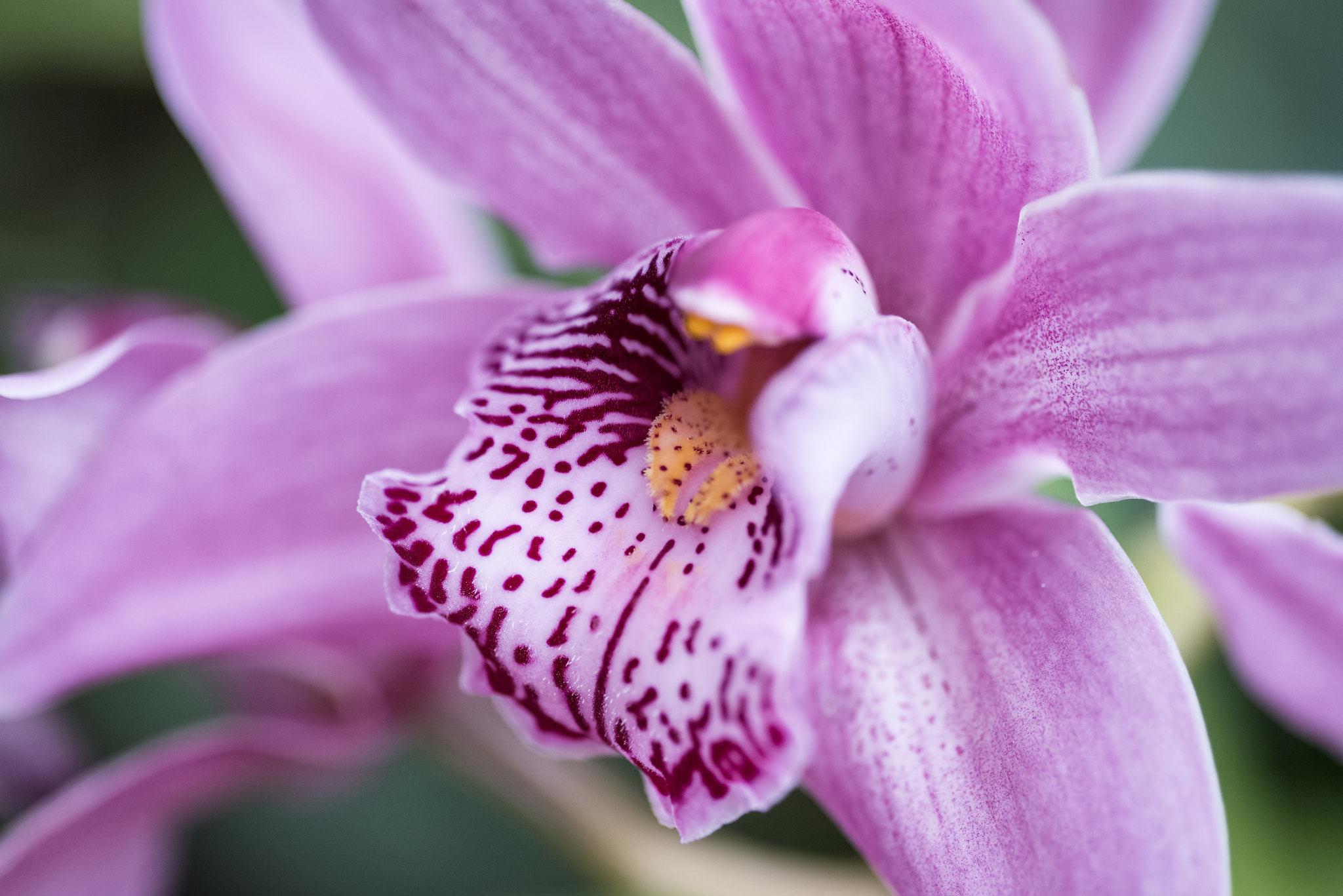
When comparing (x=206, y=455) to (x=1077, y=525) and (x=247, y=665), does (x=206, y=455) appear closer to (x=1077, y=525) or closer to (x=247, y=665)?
(x=247, y=665)

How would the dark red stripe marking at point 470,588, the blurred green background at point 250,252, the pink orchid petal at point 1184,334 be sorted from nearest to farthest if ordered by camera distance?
the pink orchid petal at point 1184,334 → the dark red stripe marking at point 470,588 → the blurred green background at point 250,252

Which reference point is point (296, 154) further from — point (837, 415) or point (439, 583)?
point (837, 415)

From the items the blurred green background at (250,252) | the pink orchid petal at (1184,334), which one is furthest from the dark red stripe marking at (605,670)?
the blurred green background at (250,252)

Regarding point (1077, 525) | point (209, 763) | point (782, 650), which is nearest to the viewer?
point (782, 650)

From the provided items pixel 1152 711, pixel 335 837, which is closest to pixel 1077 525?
pixel 1152 711

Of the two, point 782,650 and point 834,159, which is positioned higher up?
point 834,159

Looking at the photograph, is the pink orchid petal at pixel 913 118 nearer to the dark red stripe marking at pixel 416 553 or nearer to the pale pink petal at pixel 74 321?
the dark red stripe marking at pixel 416 553

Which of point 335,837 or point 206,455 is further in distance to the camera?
point 335,837
